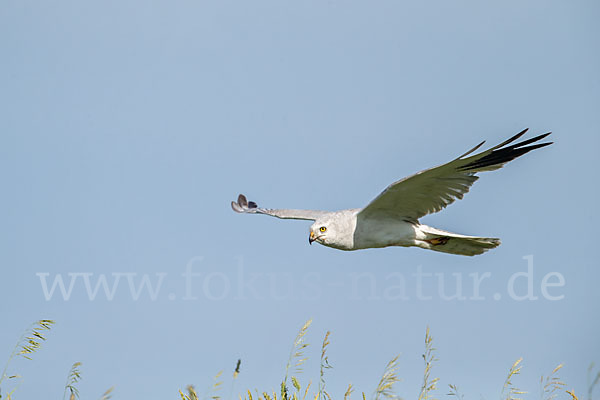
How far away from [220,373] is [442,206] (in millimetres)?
5003

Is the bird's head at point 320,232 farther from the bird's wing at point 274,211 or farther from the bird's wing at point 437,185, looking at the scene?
the bird's wing at point 274,211

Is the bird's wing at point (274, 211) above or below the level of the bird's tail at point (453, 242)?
above

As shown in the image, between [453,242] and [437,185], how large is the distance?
38.5 inches

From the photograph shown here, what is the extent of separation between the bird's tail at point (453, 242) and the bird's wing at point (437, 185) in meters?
0.25

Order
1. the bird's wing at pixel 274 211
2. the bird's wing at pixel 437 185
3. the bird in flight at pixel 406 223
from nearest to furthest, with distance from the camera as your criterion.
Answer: the bird's wing at pixel 437 185 → the bird in flight at pixel 406 223 → the bird's wing at pixel 274 211

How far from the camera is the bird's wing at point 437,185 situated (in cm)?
724

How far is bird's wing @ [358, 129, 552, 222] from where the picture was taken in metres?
7.24

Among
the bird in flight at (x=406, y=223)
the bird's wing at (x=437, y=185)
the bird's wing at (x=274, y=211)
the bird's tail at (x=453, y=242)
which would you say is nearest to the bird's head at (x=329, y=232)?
the bird in flight at (x=406, y=223)

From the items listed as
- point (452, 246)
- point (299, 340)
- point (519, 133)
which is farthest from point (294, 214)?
point (299, 340)

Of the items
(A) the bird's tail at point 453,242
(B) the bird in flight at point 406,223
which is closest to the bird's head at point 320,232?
(B) the bird in flight at point 406,223

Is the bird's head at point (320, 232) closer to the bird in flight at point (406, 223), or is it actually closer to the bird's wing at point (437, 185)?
the bird in flight at point (406, 223)

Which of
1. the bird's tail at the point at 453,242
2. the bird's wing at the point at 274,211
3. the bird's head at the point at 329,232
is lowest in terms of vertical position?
the bird's tail at the point at 453,242

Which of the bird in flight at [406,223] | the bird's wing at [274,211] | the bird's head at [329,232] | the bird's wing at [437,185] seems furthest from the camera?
the bird's wing at [274,211]

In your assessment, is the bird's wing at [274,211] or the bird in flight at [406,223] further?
the bird's wing at [274,211]
